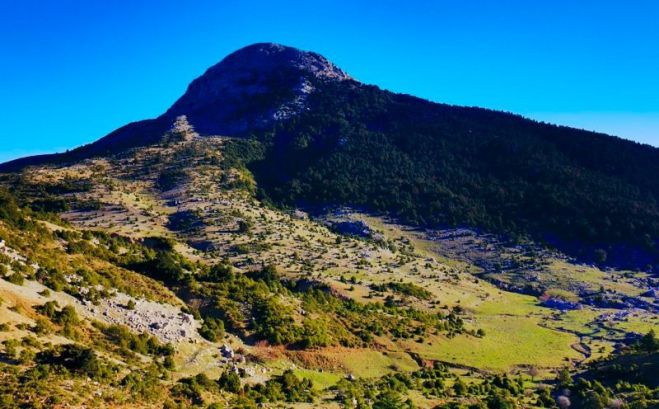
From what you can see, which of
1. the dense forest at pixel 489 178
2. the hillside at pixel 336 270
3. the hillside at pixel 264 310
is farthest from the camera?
the dense forest at pixel 489 178

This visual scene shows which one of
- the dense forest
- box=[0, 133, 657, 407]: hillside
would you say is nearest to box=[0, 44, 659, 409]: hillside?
box=[0, 133, 657, 407]: hillside

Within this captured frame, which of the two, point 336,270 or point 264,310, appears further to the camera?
point 336,270

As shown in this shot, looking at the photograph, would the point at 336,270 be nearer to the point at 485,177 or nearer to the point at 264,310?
the point at 264,310

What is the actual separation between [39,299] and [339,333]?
28615 mm

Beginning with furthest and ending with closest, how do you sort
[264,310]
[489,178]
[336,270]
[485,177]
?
[485,177]
[489,178]
[336,270]
[264,310]

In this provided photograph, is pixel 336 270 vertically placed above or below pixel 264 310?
above

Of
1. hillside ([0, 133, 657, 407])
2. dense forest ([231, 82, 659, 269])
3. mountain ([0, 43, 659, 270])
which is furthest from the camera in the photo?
mountain ([0, 43, 659, 270])

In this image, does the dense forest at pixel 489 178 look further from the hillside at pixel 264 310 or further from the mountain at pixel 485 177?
the hillside at pixel 264 310

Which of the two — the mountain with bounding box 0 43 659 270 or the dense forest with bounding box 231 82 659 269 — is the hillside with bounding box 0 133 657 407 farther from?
the dense forest with bounding box 231 82 659 269

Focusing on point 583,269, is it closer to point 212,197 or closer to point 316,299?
point 316,299

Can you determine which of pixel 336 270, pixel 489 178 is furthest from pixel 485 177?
pixel 336 270

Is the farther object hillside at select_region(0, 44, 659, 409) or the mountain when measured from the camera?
the mountain

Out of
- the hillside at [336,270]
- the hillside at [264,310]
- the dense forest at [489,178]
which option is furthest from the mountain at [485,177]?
the hillside at [264,310]

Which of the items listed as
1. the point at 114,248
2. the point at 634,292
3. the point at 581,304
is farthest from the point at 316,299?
the point at 634,292
